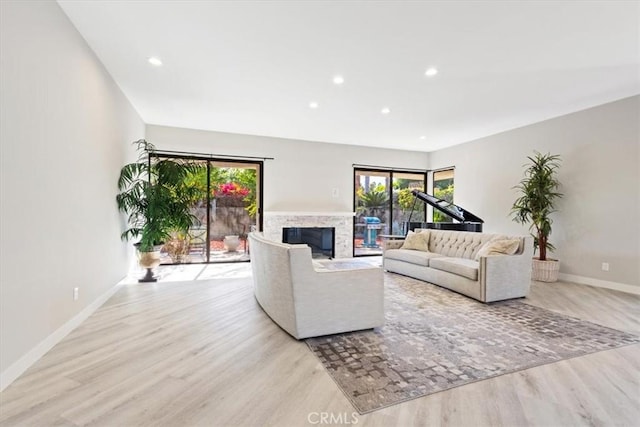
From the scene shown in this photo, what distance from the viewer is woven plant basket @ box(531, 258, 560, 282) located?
4.80 meters

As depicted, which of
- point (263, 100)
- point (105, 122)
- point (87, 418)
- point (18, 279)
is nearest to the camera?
point (87, 418)

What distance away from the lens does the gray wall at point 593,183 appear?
13.9ft

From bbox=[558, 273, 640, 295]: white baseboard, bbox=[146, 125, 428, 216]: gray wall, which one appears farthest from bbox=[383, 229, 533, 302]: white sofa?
bbox=[146, 125, 428, 216]: gray wall

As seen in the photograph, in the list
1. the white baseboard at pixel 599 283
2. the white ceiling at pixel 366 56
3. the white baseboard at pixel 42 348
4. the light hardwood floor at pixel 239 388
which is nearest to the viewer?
the light hardwood floor at pixel 239 388

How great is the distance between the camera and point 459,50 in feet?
9.97

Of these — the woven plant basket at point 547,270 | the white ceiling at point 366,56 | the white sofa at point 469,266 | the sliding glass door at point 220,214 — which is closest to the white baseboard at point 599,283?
the woven plant basket at point 547,270

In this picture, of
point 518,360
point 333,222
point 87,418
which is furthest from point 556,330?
point 333,222

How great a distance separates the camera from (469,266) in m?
3.89

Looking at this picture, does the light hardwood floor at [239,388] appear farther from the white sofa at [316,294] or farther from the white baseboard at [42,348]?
the white sofa at [316,294]

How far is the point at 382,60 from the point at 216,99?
8.28 ft

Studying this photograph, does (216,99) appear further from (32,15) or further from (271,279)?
(271,279)

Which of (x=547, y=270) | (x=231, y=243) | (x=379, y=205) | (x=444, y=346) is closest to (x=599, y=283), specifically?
(x=547, y=270)

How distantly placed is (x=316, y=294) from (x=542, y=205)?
4.46m

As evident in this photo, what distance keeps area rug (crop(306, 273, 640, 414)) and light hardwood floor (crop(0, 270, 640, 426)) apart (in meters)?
0.11
